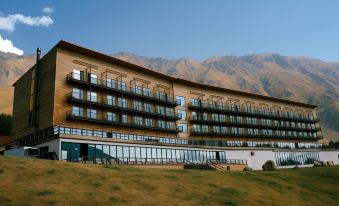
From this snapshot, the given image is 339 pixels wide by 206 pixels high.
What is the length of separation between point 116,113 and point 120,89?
14.8 ft

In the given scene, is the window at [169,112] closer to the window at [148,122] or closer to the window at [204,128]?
the window at [148,122]

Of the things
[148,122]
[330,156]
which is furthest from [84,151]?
[330,156]

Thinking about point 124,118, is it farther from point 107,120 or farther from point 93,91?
point 93,91

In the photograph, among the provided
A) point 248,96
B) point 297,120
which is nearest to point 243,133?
point 248,96

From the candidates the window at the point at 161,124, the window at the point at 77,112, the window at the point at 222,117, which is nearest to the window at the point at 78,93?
the window at the point at 77,112

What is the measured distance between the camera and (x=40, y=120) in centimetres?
5519

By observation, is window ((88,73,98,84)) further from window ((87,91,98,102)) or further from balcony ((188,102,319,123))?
balcony ((188,102,319,123))

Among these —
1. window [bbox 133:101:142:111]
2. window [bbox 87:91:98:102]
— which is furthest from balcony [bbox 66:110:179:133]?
window [bbox 133:101:142:111]

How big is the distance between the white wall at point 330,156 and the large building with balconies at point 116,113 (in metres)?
21.8

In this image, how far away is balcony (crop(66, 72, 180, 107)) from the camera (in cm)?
5560

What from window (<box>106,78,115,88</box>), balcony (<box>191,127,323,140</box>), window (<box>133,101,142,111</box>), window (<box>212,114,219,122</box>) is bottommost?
balcony (<box>191,127,323,140</box>)

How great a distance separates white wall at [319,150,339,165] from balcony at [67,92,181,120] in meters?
48.7

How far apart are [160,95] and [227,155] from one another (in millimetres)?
18994

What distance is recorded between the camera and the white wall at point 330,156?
314 feet
